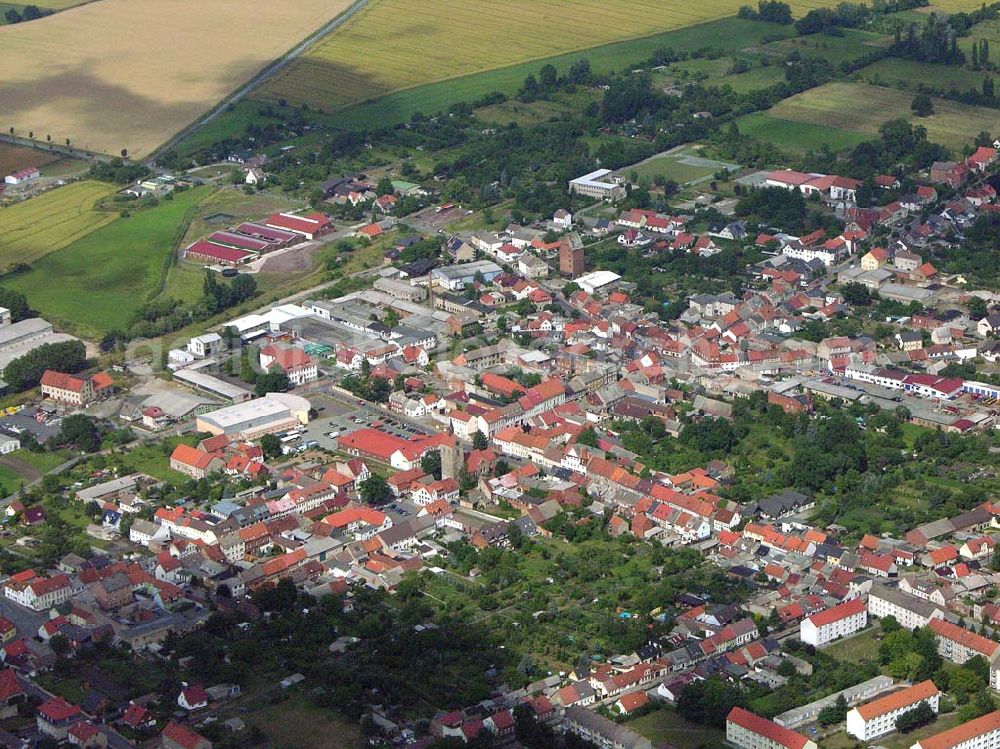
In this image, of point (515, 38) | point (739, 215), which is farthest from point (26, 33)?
point (739, 215)

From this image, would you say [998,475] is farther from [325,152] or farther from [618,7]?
[618,7]

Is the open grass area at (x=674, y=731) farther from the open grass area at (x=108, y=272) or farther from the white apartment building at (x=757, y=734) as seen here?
the open grass area at (x=108, y=272)

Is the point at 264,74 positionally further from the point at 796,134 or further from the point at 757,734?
the point at 757,734

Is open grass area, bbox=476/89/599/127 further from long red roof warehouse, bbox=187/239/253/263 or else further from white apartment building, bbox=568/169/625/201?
long red roof warehouse, bbox=187/239/253/263

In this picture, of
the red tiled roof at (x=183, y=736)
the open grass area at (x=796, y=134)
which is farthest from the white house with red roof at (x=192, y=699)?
the open grass area at (x=796, y=134)

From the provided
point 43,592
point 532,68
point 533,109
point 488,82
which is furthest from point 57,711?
point 532,68

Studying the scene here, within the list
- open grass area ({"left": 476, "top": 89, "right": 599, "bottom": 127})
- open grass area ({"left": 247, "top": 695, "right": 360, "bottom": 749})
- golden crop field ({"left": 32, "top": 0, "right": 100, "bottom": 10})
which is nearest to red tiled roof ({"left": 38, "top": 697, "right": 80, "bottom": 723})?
open grass area ({"left": 247, "top": 695, "right": 360, "bottom": 749})
